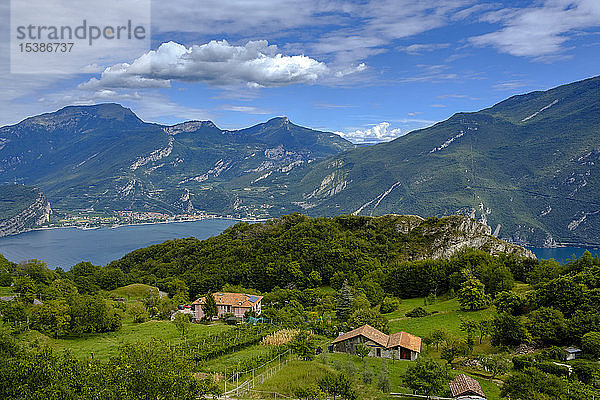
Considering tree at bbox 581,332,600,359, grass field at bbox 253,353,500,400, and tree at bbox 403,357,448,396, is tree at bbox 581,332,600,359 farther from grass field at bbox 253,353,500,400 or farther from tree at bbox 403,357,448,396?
tree at bbox 403,357,448,396

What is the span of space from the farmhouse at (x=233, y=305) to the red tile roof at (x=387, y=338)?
52.0 feet

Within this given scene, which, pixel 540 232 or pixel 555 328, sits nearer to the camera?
pixel 555 328

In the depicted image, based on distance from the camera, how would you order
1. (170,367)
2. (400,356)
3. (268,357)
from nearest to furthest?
(170,367)
(268,357)
(400,356)

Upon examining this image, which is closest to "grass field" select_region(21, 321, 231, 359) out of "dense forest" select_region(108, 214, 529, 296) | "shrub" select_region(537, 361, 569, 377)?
"dense forest" select_region(108, 214, 529, 296)

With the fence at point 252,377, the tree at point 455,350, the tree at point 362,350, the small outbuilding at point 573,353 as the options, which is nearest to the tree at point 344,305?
the tree at point 362,350

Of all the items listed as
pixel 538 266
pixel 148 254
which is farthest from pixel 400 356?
pixel 148 254

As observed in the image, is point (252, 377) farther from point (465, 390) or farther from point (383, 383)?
point (465, 390)

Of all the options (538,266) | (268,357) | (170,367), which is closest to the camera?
(170,367)

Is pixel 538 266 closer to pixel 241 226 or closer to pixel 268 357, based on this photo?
pixel 268 357

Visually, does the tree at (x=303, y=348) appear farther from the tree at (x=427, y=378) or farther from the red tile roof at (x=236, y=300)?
the red tile roof at (x=236, y=300)

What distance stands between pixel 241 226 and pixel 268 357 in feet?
193

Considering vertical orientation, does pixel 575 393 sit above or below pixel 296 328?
above

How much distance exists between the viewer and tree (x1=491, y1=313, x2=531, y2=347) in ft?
98.5

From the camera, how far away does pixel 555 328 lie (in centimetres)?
2958
